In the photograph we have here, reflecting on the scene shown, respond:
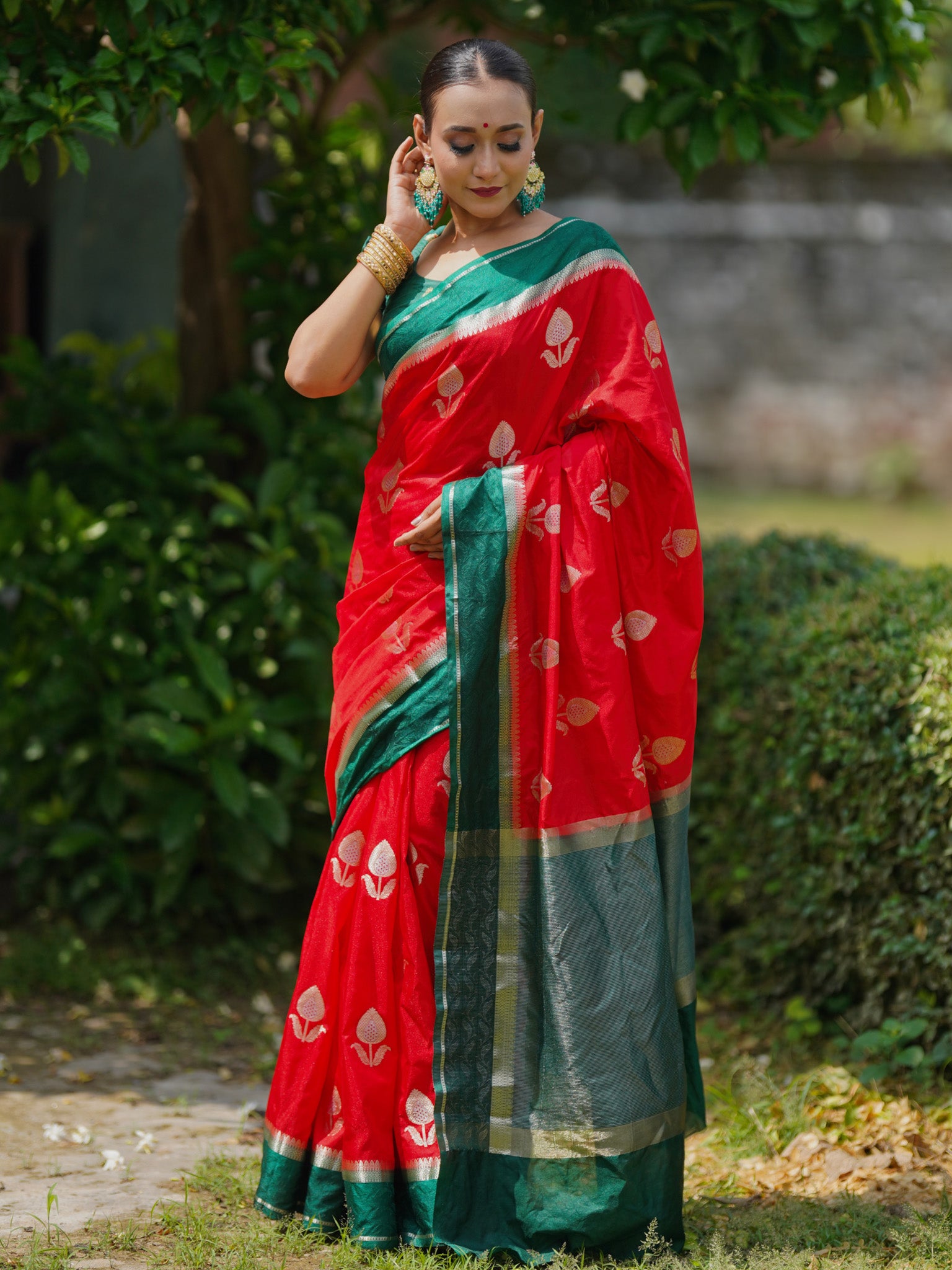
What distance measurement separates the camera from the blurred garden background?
3.18 metres

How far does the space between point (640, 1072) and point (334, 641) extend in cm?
201

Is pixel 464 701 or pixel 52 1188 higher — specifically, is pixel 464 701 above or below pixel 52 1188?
above

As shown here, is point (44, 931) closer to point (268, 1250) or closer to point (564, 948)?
point (268, 1250)

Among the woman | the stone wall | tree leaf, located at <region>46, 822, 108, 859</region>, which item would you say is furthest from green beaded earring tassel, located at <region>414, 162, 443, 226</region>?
the stone wall

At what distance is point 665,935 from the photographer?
266cm

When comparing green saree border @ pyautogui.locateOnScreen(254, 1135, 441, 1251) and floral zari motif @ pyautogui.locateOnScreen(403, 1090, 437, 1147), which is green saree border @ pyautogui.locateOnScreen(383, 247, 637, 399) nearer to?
floral zari motif @ pyautogui.locateOnScreen(403, 1090, 437, 1147)

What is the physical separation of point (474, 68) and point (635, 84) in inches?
49.8

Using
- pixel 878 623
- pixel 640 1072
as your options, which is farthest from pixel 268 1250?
pixel 878 623

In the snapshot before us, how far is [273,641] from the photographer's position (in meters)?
4.38

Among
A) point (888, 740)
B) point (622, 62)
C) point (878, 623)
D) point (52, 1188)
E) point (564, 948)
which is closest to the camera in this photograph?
point (564, 948)

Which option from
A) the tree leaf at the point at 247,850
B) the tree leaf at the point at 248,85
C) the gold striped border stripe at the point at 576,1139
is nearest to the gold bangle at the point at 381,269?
the tree leaf at the point at 248,85

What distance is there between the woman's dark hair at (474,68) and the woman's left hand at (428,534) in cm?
71

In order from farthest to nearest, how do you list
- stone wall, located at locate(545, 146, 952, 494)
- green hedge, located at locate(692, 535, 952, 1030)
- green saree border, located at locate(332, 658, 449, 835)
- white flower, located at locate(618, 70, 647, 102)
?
1. stone wall, located at locate(545, 146, 952, 494)
2. white flower, located at locate(618, 70, 647, 102)
3. green hedge, located at locate(692, 535, 952, 1030)
4. green saree border, located at locate(332, 658, 449, 835)

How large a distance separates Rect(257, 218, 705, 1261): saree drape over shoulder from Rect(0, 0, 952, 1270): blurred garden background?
1.04ft
